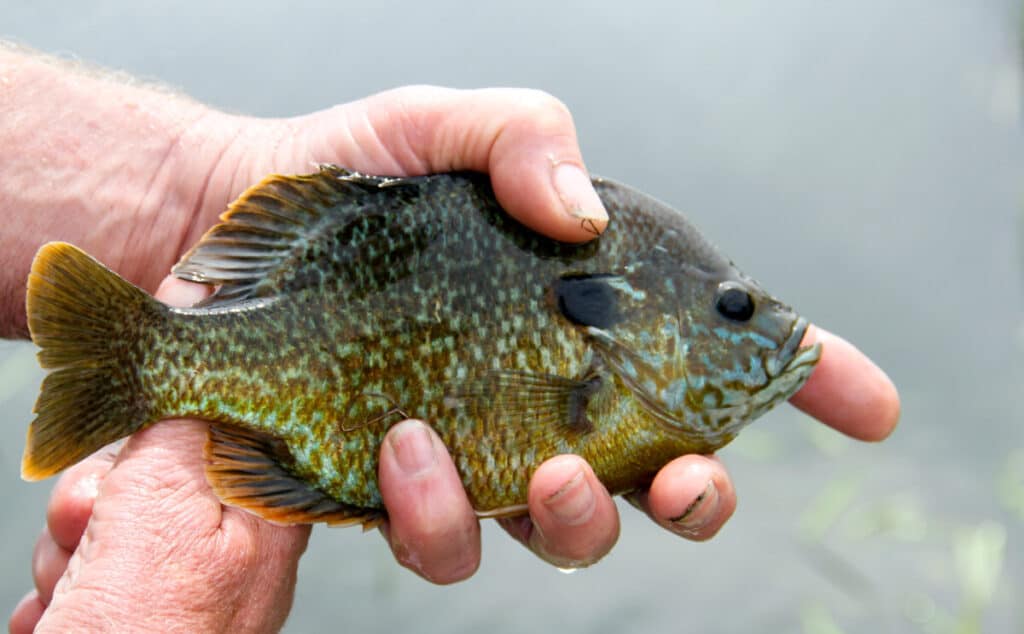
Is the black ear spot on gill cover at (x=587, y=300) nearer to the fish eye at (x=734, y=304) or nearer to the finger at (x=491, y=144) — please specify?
the finger at (x=491, y=144)

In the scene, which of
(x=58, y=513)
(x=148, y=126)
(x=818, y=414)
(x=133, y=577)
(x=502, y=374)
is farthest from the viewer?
(x=148, y=126)

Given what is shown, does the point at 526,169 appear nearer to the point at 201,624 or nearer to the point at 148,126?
the point at 201,624

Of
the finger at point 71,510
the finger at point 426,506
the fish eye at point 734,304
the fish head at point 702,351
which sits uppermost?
the fish eye at point 734,304

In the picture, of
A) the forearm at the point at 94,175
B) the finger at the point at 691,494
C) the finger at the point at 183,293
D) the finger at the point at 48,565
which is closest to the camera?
the finger at the point at 691,494

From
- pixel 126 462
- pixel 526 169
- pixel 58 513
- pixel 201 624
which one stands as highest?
pixel 526 169

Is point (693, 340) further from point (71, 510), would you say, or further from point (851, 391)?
point (71, 510)

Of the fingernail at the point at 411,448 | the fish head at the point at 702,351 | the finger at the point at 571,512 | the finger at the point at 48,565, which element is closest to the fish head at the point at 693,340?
the fish head at the point at 702,351

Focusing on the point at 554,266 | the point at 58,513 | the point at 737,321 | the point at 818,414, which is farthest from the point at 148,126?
the point at 818,414

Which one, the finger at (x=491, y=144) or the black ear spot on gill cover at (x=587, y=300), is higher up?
the finger at (x=491, y=144)
